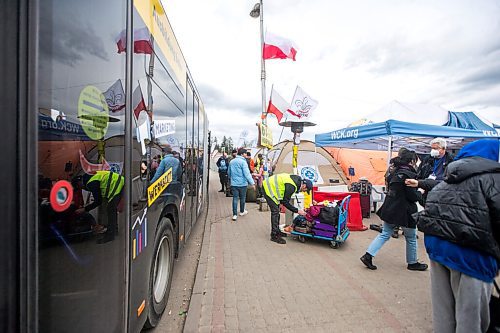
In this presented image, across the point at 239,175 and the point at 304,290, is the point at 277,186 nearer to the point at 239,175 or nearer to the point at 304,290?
the point at 304,290

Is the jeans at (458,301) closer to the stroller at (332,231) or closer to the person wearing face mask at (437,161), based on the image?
the stroller at (332,231)

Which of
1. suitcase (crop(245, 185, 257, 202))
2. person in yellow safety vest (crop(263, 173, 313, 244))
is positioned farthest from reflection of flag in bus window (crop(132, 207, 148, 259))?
suitcase (crop(245, 185, 257, 202))

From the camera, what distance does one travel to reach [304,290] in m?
3.61

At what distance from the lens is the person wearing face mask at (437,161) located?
5480 millimetres

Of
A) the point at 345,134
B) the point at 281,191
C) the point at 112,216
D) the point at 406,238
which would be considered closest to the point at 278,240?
the point at 281,191

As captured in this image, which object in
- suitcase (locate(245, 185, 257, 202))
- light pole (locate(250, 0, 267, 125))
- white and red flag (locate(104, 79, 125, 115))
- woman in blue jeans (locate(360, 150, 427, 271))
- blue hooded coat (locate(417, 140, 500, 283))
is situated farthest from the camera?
suitcase (locate(245, 185, 257, 202))

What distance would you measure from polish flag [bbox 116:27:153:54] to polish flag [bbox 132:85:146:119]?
27cm

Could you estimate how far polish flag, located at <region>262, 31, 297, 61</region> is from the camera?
A: 844 cm

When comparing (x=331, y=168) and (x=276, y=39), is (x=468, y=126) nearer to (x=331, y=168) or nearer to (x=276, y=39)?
(x=331, y=168)

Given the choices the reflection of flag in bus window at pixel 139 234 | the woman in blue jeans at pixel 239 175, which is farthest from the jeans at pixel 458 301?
the woman in blue jeans at pixel 239 175

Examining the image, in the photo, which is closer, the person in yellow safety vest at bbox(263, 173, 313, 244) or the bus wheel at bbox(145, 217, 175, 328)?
the bus wheel at bbox(145, 217, 175, 328)

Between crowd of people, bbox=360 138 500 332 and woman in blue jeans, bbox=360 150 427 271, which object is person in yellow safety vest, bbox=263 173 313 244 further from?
crowd of people, bbox=360 138 500 332

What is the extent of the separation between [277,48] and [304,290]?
7.07 metres

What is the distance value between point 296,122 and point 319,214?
279cm
